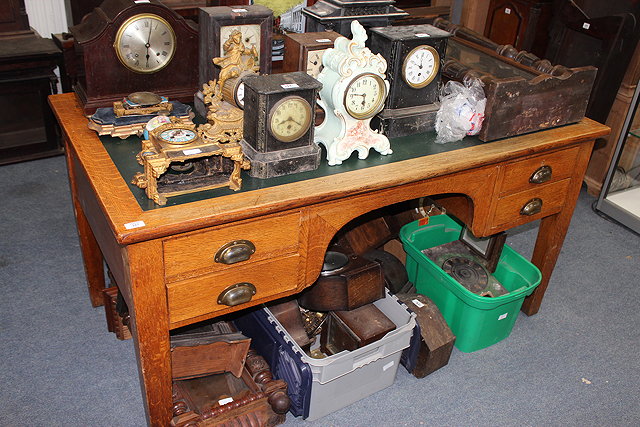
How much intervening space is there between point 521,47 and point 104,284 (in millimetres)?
3452

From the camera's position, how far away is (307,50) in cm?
216

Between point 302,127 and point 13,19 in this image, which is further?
point 13,19

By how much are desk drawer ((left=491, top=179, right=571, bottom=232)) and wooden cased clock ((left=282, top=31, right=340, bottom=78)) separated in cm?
88

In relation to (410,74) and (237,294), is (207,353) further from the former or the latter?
(410,74)

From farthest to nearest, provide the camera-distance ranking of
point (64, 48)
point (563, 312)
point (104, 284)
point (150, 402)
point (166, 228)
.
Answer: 1. point (64, 48)
2. point (563, 312)
3. point (104, 284)
4. point (150, 402)
5. point (166, 228)

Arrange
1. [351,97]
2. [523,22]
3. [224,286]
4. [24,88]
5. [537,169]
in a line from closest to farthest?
[224,286]
[351,97]
[537,169]
[24,88]
[523,22]

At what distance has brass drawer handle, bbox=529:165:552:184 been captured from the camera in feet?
7.97

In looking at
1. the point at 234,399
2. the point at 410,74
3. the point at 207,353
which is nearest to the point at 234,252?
the point at 207,353

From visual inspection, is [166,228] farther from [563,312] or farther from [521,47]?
[521,47]

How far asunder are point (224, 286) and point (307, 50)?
874 millimetres

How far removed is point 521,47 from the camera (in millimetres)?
4621

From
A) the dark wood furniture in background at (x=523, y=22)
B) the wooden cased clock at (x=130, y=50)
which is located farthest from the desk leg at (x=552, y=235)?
the dark wood furniture in background at (x=523, y=22)

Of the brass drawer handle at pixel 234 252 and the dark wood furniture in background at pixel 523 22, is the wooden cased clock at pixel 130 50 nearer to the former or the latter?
the brass drawer handle at pixel 234 252

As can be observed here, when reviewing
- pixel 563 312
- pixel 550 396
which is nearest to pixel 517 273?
pixel 563 312
